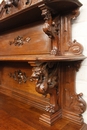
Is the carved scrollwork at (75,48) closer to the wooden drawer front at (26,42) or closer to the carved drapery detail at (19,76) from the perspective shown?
the wooden drawer front at (26,42)

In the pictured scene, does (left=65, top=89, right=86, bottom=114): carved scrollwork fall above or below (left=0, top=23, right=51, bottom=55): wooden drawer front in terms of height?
below

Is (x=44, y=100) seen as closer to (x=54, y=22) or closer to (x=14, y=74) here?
(x=14, y=74)

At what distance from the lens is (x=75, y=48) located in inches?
27.9

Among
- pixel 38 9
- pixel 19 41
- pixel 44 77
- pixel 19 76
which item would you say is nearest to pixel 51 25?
pixel 38 9

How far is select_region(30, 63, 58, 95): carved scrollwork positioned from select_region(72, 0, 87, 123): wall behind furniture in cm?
15

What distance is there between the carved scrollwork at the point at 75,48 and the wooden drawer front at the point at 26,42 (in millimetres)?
153

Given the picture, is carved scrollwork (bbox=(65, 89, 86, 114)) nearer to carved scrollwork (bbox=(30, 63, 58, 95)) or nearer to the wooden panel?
carved scrollwork (bbox=(30, 63, 58, 95))

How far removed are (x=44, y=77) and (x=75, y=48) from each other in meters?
0.25

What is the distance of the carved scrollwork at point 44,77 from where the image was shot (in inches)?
24.5

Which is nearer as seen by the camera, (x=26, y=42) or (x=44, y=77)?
(x=44, y=77)

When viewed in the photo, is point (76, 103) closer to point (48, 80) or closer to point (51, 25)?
point (48, 80)

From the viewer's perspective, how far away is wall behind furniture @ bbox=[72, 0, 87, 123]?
0.70 metres

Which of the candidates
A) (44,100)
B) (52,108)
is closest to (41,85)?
(52,108)

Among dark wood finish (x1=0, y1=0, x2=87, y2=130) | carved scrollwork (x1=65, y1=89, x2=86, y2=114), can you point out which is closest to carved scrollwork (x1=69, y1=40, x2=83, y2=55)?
dark wood finish (x1=0, y1=0, x2=87, y2=130)
